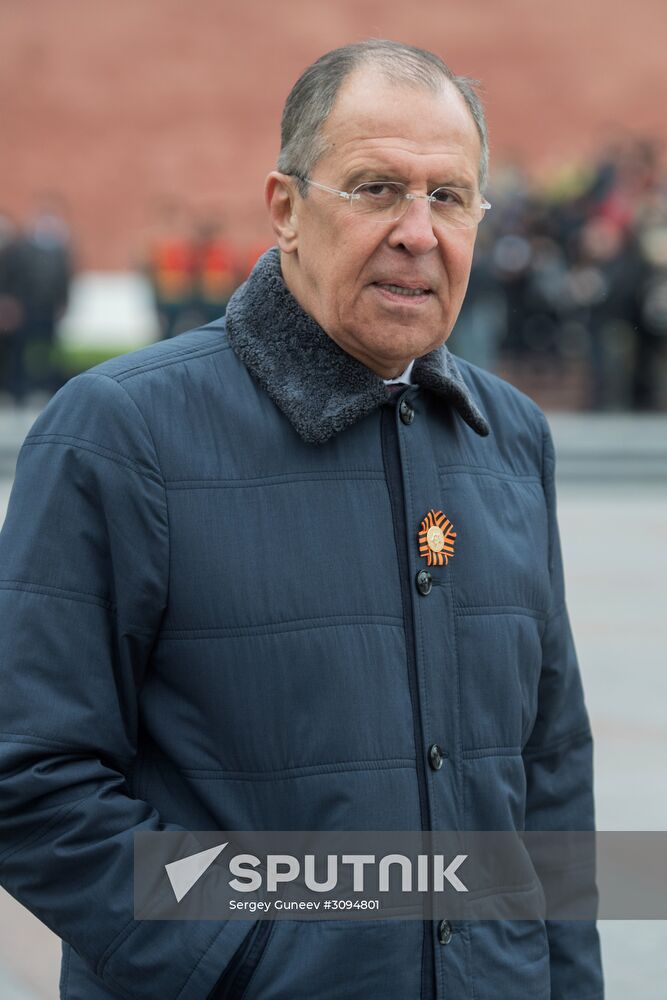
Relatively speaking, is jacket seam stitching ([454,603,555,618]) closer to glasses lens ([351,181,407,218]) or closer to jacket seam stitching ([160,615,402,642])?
jacket seam stitching ([160,615,402,642])

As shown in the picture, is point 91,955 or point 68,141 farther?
point 68,141

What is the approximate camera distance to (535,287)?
16.5 metres

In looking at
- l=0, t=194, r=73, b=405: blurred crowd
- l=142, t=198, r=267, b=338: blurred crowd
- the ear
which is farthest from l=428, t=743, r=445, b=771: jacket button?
l=0, t=194, r=73, b=405: blurred crowd

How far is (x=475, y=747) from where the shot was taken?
2.03 metres

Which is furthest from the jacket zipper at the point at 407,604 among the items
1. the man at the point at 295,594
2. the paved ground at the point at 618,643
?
the paved ground at the point at 618,643

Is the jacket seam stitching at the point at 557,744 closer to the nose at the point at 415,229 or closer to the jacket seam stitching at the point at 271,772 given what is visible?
the jacket seam stitching at the point at 271,772

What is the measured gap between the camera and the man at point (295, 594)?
1.87 metres

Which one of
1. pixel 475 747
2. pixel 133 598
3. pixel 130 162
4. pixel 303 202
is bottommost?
pixel 475 747

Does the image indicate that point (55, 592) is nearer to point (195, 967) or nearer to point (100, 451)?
point (100, 451)

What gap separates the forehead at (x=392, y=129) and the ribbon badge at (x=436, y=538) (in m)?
0.43

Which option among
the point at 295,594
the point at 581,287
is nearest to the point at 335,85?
the point at 295,594

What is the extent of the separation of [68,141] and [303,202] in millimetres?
32708

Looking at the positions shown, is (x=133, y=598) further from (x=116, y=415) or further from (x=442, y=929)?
(x=442, y=929)

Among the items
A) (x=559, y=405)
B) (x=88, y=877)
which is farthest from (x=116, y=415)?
(x=559, y=405)
